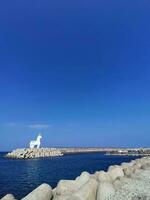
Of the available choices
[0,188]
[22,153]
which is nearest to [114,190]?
[0,188]

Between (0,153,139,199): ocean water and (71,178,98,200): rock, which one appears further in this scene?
(0,153,139,199): ocean water

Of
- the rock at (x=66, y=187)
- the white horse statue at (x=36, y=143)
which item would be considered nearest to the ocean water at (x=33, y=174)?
the rock at (x=66, y=187)

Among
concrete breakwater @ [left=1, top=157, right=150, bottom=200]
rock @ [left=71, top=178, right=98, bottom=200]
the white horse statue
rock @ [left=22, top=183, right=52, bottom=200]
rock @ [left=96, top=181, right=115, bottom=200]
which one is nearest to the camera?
rock @ [left=71, top=178, right=98, bottom=200]

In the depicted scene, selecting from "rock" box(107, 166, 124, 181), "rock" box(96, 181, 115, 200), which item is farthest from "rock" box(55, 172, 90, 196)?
"rock" box(107, 166, 124, 181)

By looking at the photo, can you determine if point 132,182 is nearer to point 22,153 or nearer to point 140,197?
point 140,197

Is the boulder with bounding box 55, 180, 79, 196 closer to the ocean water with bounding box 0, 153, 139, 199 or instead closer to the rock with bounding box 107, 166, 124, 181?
the rock with bounding box 107, 166, 124, 181

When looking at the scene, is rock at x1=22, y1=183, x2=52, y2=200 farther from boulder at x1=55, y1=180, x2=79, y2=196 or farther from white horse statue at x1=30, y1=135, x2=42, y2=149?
white horse statue at x1=30, y1=135, x2=42, y2=149

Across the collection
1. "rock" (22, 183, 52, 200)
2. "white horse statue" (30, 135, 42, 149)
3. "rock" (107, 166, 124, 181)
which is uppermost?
"white horse statue" (30, 135, 42, 149)

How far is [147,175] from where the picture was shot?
1906cm

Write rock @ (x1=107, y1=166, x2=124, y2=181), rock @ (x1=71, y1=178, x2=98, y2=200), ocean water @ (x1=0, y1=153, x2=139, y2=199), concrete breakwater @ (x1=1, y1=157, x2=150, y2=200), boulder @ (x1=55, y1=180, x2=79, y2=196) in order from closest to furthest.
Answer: rock @ (x1=71, y1=178, x2=98, y2=200)
concrete breakwater @ (x1=1, y1=157, x2=150, y2=200)
boulder @ (x1=55, y1=180, x2=79, y2=196)
rock @ (x1=107, y1=166, x2=124, y2=181)
ocean water @ (x1=0, y1=153, x2=139, y2=199)

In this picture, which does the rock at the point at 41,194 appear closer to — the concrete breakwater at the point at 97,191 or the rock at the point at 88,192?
the concrete breakwater at the point at 97,191

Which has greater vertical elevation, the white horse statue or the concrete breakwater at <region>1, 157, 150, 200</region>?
the white horse statue

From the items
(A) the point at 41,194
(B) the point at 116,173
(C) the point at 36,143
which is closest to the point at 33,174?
(B) the point at 116,173

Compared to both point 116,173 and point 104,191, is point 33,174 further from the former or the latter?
point 104,191
